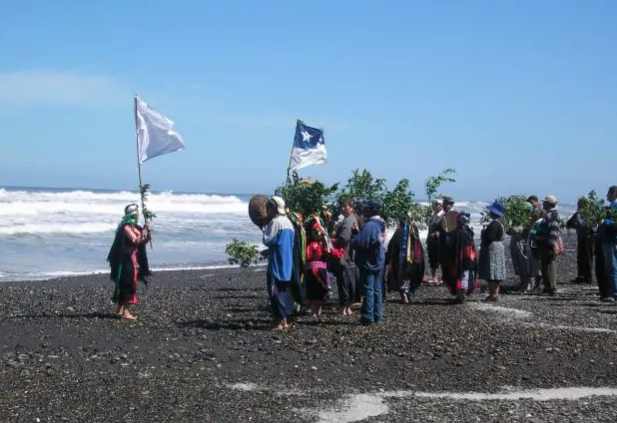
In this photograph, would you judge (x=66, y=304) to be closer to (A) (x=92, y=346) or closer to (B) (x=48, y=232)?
(A) (x=92, y=346)

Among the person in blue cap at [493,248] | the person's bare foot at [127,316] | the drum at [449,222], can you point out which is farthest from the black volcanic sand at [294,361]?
the drum at [449,222]

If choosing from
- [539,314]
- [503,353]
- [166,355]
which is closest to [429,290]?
[539,314]

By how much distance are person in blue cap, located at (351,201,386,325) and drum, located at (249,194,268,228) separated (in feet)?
4.05

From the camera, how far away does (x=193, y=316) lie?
12.2 metres

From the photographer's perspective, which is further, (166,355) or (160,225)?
(160,225)

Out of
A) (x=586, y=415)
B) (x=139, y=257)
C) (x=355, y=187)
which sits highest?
(x=355, y=187)

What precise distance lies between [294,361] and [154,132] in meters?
5.54

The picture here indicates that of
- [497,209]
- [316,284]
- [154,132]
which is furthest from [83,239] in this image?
[316,284]

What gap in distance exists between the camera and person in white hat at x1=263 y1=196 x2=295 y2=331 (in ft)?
33.3

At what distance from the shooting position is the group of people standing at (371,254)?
34.5ft

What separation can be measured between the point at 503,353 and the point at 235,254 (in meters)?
12.0

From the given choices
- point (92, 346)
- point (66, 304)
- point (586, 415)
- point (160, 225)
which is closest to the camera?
point (586, 415)

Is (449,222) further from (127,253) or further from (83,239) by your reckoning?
(83,239)

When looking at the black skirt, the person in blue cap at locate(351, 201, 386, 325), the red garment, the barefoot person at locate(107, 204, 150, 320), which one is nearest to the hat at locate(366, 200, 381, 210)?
the person in blue cap at locate(351, 201, 386, 325)
